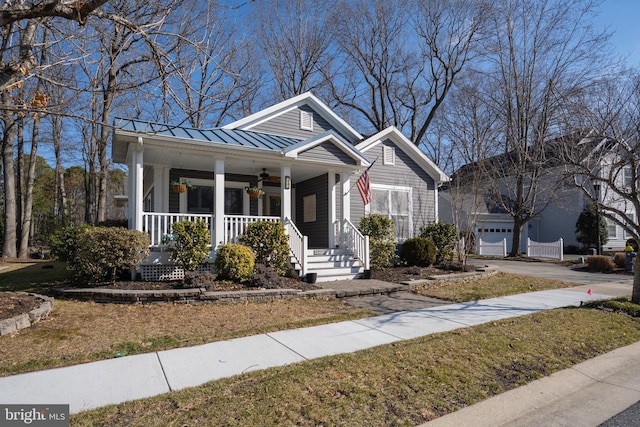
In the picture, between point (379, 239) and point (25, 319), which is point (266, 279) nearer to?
point (25, 319)

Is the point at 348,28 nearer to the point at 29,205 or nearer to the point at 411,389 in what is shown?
the point at 29,205

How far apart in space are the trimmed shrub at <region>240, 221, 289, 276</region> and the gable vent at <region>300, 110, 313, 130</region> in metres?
5.80

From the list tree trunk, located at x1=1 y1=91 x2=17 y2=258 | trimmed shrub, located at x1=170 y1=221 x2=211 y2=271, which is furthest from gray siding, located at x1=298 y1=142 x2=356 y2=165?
tree trunk, located at x1=1 y1=91 x2=17 y2=258

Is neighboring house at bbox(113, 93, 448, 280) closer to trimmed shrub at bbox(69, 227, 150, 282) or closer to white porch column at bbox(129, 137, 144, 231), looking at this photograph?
white porch column at bbox(129, 137, 144, 231)

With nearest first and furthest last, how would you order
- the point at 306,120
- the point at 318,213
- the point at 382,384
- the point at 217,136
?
1. the point at 382,384
2. the point at 217,136
3. the point at 318,213
4. the point at 306,120

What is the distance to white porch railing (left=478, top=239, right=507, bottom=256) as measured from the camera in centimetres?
2189

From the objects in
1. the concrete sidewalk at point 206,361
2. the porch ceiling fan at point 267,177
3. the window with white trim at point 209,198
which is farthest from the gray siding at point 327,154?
the concrete sidewalk at point 206,361

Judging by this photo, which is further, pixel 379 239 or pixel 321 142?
pixel 379 239

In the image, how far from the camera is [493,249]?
73.5 ft

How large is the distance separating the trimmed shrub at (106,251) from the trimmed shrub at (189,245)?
2.37 ft

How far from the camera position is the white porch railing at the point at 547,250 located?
63.1ft

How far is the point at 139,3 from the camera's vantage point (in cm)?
659

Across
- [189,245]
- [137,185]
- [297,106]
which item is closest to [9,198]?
[137,185]

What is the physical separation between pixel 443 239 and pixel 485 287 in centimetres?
396
